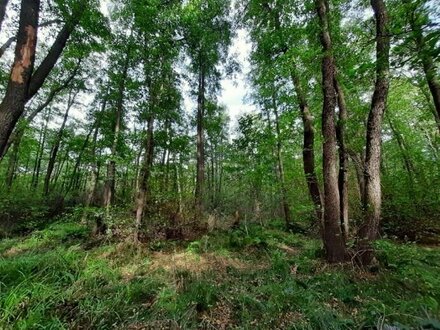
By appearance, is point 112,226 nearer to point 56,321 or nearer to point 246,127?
point 56,321

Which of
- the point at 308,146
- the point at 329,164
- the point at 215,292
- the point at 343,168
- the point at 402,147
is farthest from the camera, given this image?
the point at 402,147

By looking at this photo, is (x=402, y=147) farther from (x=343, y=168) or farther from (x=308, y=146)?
(x=343, y=168)

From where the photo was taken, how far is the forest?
280 centimetres

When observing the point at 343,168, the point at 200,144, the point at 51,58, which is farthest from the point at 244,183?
the point at 51,58

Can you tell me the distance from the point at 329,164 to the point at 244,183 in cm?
799

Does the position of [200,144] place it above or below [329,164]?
above

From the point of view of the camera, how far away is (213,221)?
8.28 meters

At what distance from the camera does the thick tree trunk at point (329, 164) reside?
4.73m

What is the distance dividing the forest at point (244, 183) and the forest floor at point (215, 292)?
0.03 m

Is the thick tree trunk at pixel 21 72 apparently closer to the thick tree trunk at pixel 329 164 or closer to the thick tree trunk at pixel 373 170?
the thick tree trunk at pixel 329 164

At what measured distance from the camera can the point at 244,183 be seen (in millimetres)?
12820

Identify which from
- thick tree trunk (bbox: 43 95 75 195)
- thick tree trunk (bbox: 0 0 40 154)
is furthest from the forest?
thick tree trunk (bbox: 43 95 75 195)

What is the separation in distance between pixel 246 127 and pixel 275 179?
2603 millimetres

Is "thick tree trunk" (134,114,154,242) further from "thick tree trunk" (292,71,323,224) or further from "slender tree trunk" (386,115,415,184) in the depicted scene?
"slender tree trunk" (386,115,415,184)
